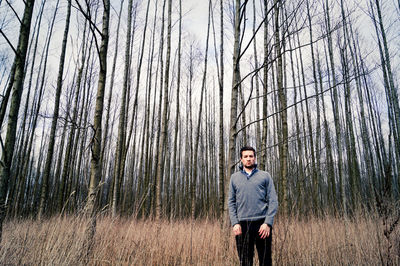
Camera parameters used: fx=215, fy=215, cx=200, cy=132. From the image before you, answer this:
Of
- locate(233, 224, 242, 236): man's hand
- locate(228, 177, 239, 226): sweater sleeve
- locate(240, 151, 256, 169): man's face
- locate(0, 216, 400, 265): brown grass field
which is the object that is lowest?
locate(0, 216, 400, 265): brown grass field

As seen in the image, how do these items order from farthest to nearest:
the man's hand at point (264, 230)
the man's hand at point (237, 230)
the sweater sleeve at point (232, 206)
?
the sweater sleeve at point (232, 206), the man's hand at point (237, 230), the man's hand at point (264, 230)

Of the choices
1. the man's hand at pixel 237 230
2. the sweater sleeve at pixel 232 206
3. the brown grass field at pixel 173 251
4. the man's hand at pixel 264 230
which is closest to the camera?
the man's hand at pixel 264 230

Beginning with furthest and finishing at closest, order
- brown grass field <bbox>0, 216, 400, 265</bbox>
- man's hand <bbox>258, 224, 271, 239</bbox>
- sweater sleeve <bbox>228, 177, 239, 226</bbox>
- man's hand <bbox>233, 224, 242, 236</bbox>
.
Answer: brown grass field <bbox>0, 216, 400, 265</bbox>, sweater sleeve <bbox>228, 177, 239, 226</bbox>, man's hand <bbox>233, 224, 242, 236</bbox>, man's hand <bbox>258, 224, 271, 239</bbox>

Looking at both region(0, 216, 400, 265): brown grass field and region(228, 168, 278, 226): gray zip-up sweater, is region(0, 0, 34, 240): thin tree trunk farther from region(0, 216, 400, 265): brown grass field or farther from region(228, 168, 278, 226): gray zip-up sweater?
region(228, 168, 278, 226): gray zip-up sweater

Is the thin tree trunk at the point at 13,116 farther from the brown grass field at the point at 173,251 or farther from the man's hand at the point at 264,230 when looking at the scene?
the man's hand at the point at 264,230

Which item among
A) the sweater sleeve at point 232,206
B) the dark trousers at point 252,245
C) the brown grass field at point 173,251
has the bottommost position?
the brown grass field at point 173,251

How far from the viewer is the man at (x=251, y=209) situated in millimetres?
1851

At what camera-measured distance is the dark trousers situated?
1.85 metres

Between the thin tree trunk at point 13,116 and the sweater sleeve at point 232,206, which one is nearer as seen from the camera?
the thin tree trunk at point 13,116

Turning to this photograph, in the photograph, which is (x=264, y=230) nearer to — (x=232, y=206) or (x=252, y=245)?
(x=252, y=245)

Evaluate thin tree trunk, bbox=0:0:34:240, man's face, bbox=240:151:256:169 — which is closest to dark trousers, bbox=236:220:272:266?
man's face, bbox=240:151:256:169

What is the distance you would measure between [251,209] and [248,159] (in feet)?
1.48

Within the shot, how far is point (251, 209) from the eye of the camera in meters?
1.94

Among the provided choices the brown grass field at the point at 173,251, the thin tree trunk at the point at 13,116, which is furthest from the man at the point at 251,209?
the thin tree trunk at the point at 13,116
